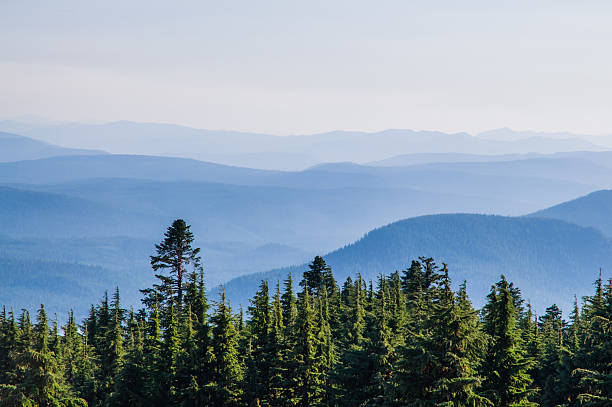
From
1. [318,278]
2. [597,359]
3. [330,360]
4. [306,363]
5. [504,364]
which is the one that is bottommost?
[330,360]

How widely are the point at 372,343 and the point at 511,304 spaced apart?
8870 mm

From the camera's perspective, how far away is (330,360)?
54.0m

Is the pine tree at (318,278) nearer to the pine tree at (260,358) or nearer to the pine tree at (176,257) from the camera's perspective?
the pine tree at (176,257)

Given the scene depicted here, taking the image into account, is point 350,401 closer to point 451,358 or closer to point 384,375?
point 384,375

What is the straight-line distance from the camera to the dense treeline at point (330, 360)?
35281 mm

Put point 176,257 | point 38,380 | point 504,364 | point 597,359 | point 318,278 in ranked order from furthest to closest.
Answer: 1. point 318,278
2. point 176,257
3. point 38,380
4. point 597,359
5. point 504,364

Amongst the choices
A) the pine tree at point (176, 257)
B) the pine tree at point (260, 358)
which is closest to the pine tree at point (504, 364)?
the pine tree at point (260, 358)

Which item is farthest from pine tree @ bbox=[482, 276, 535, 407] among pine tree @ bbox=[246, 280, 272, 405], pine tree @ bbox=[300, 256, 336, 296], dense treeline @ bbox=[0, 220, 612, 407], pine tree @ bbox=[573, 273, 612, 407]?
pine tree @ bbox=[300, 256, 336, 296]

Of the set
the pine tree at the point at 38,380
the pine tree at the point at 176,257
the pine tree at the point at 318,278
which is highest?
the pine tree at the point at 176,257

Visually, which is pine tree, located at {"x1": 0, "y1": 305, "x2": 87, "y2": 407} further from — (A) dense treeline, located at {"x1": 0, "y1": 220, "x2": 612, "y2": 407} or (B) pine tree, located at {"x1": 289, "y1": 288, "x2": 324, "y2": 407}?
(B) pine tree, located at {"x1": 289, "y1": 288, "x2": 324, "y2": 407}

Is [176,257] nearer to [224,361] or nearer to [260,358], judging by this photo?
[260,358]

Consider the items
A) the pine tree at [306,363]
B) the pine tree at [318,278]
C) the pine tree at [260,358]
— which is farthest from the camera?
the pine tree at [318,278]

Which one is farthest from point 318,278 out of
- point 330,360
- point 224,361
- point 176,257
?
point 224,361

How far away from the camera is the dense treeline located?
3528 centimetres
